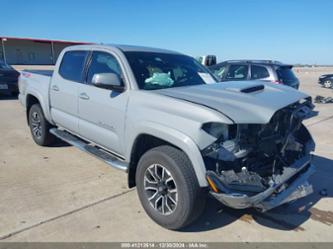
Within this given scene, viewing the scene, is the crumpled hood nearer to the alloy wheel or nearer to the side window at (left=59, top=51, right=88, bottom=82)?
the alloy wheel

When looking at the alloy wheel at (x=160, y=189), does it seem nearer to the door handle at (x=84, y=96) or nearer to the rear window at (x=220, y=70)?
the door handle at (x=84, y=96)

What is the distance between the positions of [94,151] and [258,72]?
6.37 meters

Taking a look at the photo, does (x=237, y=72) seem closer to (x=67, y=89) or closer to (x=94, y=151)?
(x=67, y=89)

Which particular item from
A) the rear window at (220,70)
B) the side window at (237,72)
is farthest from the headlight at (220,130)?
the rear window at (220,70)

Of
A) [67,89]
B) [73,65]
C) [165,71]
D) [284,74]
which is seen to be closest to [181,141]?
[165,71]

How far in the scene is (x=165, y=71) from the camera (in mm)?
4125

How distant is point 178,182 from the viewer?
115 inches

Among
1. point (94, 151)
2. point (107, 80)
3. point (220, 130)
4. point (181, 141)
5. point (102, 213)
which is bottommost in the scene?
point (102, 213)

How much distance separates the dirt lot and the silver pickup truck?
34 centimetres

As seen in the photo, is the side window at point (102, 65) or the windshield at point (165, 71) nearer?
the windshield at point (165, 71)

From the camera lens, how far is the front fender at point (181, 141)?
276cm

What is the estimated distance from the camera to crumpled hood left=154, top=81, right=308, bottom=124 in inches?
110

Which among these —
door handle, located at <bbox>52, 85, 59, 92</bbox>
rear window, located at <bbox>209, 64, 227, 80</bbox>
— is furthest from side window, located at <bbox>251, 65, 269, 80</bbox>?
door handle, located at <bbox>52, 85, 59, 92</bbox>

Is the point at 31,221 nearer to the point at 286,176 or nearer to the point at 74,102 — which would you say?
the point at 74,102
